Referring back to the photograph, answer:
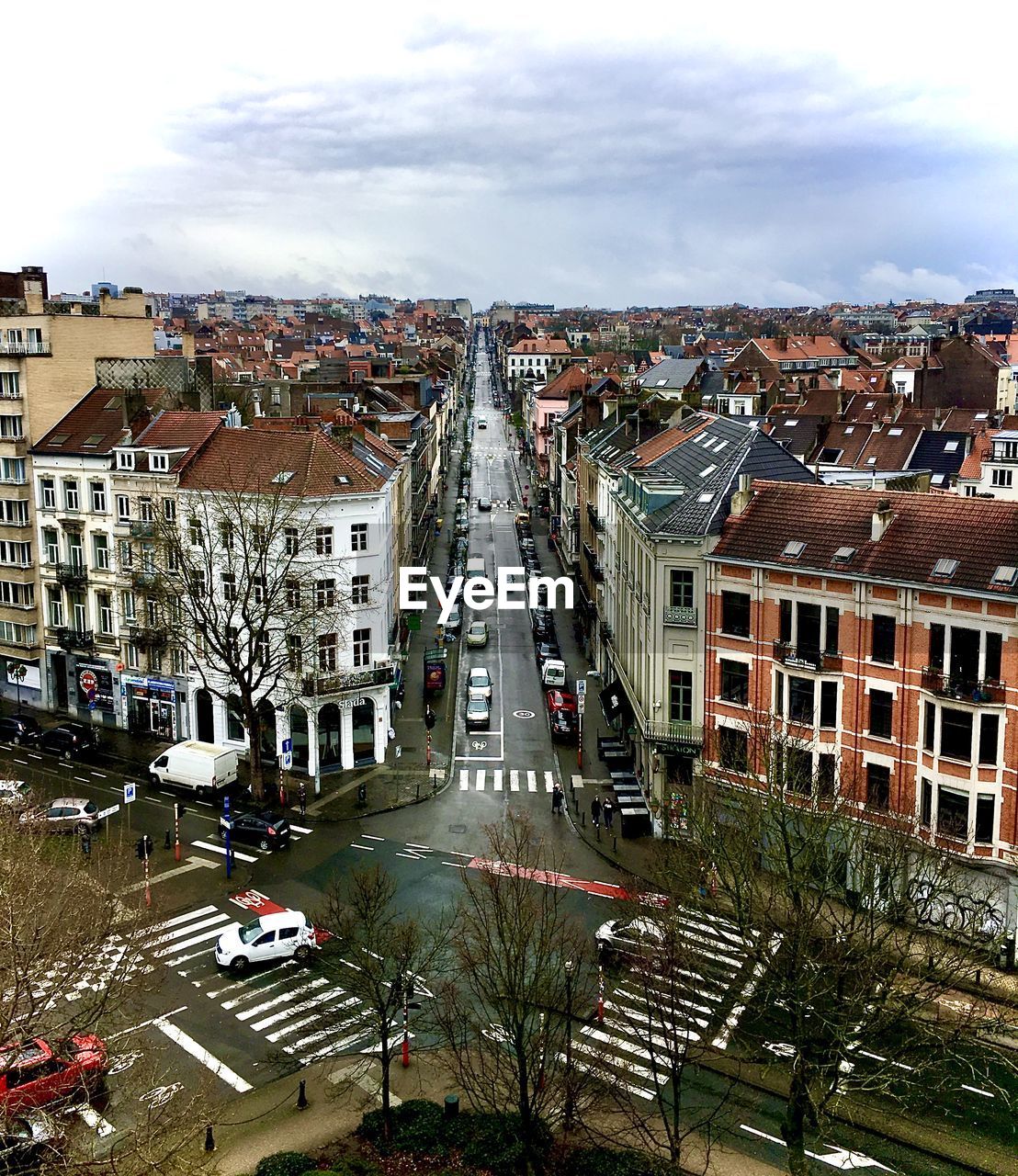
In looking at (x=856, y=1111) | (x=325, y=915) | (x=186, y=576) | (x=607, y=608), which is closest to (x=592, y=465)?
(x=607, y=608)

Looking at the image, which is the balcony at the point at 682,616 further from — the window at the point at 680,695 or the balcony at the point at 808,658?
the balcony at the point at 808,658

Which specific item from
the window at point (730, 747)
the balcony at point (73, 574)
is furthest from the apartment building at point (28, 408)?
A: the window at point (730, 747)

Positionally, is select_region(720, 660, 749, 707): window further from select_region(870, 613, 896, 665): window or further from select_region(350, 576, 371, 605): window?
select_region(350, 576, 371, 605): window

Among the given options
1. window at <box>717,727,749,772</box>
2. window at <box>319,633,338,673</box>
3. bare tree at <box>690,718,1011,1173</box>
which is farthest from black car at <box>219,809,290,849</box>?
bare tree at <box>690,718,1011,1173</box>

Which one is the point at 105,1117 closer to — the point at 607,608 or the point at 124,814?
the point at 124,814

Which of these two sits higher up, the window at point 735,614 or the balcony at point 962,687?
the window at point 735,614

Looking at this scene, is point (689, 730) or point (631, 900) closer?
point (631, 900)
